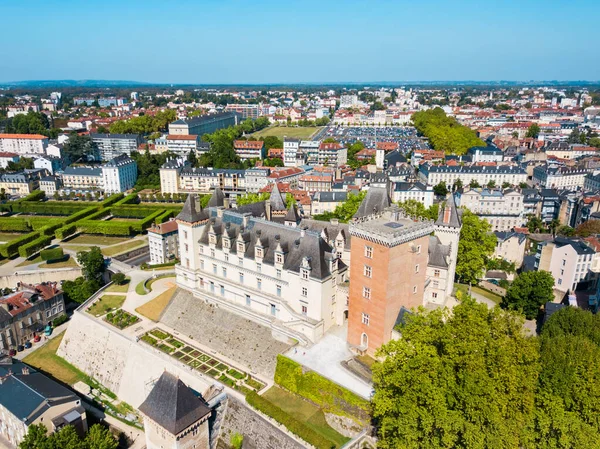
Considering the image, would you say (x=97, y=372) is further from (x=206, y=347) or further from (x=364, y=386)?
(x=364, y=386)

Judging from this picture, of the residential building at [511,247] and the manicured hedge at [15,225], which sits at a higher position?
the residential building at [511,247]

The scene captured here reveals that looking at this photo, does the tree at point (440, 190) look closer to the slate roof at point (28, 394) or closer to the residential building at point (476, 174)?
the residential building at point (476, 174)

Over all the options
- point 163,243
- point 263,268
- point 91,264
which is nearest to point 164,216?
point 163,243

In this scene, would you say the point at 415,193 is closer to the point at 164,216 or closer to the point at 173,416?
the point at 164,216

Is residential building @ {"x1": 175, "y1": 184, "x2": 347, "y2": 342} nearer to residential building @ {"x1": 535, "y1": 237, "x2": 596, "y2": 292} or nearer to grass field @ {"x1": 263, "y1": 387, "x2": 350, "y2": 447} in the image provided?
grass field @ {"x1": 263, "y1": 387, "x2": 350, "y2": 447}

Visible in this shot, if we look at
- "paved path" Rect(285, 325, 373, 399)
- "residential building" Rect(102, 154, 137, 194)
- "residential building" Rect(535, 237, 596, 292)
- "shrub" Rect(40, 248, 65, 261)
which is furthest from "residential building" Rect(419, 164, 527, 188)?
"shrub" Rect(40, 248, 65, 261)

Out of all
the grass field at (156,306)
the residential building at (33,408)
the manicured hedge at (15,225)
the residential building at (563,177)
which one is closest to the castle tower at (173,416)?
the residential building at (33,408)
